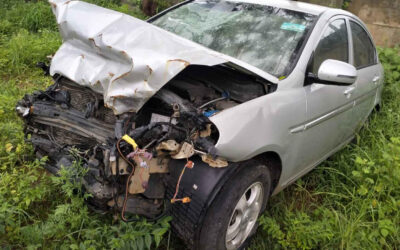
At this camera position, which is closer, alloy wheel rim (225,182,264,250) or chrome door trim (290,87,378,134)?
alloy wheel rim (225,182,264,250)

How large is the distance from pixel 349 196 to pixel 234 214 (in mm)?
1304

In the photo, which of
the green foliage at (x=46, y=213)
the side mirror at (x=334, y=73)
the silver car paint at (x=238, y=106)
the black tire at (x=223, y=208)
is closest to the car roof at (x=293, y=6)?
the silver car paint at (x=238, y=106)

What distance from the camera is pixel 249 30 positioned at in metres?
2.77

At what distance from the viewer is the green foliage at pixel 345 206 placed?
2420 millimetres

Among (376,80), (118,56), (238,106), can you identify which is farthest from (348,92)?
(118,56)

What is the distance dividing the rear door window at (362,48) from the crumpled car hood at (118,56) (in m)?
1.43

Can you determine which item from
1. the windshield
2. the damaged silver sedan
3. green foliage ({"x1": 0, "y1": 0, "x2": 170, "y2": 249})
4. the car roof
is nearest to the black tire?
the damaged silver sedan

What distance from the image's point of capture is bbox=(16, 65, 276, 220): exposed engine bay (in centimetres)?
186

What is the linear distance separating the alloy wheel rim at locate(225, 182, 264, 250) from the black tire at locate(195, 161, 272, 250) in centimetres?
8

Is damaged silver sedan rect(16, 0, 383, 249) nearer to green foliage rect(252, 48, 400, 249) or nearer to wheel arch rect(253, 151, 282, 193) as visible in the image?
wheel arch rect(253, 151, 282, 193)

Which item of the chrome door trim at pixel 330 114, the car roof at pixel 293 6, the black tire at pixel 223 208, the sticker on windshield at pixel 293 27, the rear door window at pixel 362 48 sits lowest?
the black tire at pixel 223 208

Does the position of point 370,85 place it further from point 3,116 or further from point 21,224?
point 3,116

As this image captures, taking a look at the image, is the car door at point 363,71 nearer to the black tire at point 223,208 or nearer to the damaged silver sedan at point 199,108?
the damaged silver sedan at point 199,108

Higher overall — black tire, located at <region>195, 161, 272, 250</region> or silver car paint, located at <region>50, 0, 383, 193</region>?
silver car paint, located at <region>50, 0, 383, 193</region>
